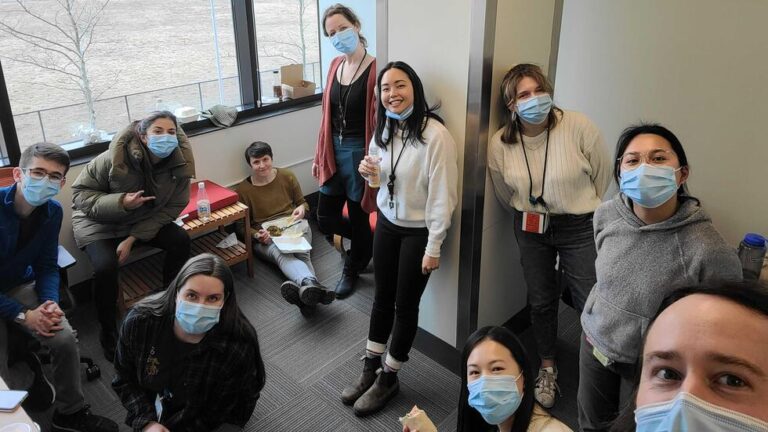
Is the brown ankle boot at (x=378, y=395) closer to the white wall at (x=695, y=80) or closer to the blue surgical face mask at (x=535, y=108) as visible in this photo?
the blue surgical face mask at (x=535, y=108)

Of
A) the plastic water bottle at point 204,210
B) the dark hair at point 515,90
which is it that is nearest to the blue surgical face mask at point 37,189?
the plastic water bottle at point 204,210

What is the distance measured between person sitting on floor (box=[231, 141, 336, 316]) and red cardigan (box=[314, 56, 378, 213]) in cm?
64

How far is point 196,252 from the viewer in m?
3.55

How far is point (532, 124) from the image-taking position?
7.18 feet

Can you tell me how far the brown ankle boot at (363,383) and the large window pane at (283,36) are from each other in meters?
2.28

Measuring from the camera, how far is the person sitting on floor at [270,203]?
346cm

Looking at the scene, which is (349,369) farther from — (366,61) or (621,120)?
(621,120)

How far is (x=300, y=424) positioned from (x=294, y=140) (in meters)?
2.30

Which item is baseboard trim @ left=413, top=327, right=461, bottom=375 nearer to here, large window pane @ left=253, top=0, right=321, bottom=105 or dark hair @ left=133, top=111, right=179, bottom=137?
dark hair @ left=133, top=111, right=179, bottom=137

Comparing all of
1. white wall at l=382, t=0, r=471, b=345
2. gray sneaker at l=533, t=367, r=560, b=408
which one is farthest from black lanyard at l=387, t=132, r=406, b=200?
gray sneaker at l=533, t=367, r=560, b=408

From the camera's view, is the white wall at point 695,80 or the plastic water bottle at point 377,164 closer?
the plastic water bottle at point 377,164

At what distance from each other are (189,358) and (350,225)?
1510 mm

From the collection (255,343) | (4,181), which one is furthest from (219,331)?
(4,181)

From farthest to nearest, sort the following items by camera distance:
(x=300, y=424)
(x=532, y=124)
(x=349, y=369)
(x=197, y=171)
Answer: (x=197, y=171) → (x=349, y=369) → (x=300, y=424) → (x=532, y=124)
